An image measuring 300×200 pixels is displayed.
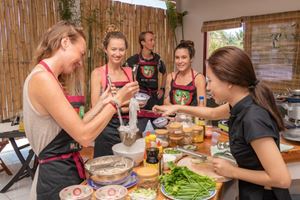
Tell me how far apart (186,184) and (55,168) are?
636mm

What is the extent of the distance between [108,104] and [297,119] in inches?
58.6

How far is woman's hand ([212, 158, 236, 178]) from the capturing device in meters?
1.31

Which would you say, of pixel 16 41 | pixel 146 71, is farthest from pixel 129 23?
pixel 146 71

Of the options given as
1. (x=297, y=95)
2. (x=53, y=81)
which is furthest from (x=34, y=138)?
(x=297, y=95)

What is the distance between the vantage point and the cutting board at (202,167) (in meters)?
1.33

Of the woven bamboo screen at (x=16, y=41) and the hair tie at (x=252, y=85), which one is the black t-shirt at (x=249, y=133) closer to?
the hair tie at (x=252, y=85)

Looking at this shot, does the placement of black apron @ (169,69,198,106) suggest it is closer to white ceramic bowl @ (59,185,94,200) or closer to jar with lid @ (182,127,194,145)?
jar with lid @ (182,127,194,145)

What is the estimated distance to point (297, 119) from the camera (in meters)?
2.01

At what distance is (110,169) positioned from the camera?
4.36ft

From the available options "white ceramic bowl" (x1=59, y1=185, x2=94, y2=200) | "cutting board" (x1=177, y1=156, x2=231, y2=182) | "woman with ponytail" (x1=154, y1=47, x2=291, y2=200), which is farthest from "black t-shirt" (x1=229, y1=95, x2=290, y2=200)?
"white ceramic bowl" (x1=59, y1=185, x2=94, y2=200)

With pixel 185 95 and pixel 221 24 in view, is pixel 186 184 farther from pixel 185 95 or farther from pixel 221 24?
pixel 221 24

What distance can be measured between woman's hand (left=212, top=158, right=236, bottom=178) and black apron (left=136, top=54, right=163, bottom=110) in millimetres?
2019

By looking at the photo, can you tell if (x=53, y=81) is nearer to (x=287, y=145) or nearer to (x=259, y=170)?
(x=259, y=170)

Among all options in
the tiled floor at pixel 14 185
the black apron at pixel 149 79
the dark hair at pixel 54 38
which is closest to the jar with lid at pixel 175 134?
the dark hair at pixel 54 38
